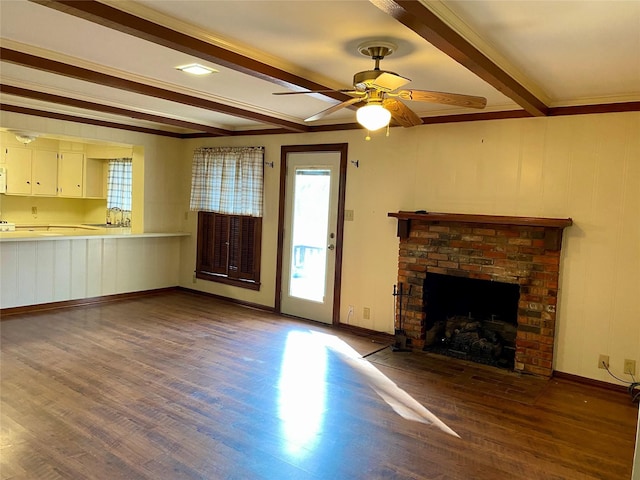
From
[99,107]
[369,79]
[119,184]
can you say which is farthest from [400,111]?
[119,184]

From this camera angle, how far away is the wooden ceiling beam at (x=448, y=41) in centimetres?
201

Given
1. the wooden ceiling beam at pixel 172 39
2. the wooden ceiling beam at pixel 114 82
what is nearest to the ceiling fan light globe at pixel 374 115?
the wooden ceiling beam at pixel 172 39

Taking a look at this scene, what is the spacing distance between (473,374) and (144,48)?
3717 mm

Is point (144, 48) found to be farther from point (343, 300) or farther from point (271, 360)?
point (343, 300)

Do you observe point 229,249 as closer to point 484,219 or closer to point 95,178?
point 95,178

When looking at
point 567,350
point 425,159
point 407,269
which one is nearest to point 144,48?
point 425,159

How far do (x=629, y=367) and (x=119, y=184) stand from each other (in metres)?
7.55

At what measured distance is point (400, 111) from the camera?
323cm

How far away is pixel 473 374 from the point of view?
4.15m

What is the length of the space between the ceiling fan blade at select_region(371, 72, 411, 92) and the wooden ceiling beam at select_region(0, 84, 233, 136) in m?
3.41

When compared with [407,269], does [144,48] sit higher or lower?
higher

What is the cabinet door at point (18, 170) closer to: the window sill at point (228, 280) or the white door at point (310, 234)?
the window sill at point (228, 280)

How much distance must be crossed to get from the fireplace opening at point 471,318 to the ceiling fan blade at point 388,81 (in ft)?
8.28

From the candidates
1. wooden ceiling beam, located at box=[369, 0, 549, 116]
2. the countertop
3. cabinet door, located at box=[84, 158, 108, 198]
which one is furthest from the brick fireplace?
cabinet door, located at box=[84, 158, 108, 198]
